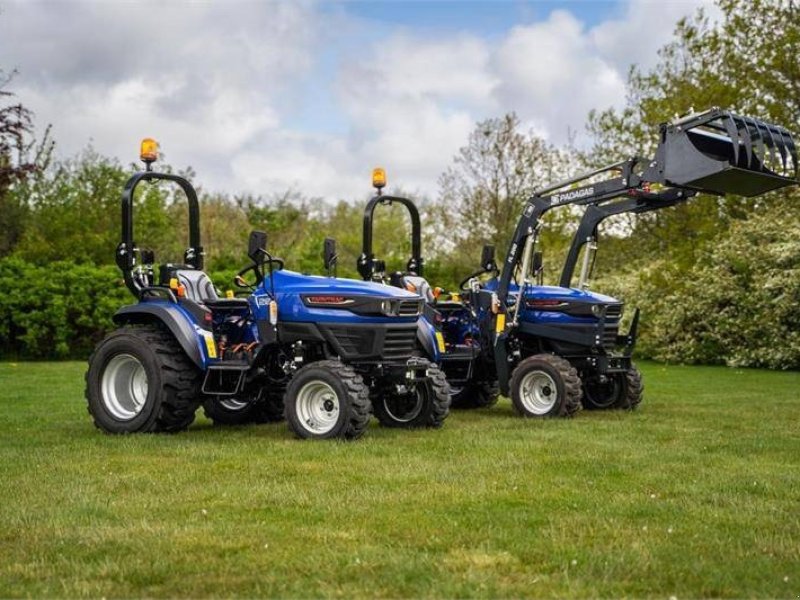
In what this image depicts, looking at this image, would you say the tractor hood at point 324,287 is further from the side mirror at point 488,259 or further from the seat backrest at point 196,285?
the side mirror at point 488,259

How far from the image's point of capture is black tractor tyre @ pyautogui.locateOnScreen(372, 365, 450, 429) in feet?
36.6

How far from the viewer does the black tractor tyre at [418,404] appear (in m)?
11.2

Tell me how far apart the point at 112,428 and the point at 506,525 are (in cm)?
563

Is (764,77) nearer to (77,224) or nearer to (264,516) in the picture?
(77,224)

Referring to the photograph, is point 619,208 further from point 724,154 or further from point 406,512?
point 406,512

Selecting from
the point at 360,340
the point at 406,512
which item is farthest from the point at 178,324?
the point at 406,512

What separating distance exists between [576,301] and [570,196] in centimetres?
124

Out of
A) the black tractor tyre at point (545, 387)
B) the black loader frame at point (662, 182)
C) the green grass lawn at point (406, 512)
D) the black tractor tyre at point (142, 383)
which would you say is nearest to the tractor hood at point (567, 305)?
the black loader frame at point (662, 182)

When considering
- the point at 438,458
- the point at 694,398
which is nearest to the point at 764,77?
the point at 694,398

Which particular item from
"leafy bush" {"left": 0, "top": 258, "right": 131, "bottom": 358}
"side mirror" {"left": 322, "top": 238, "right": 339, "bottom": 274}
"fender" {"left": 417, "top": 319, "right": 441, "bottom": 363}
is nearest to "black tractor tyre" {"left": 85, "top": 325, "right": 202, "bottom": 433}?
"side mirror" {"left": 322, "top": 238, "right": 339, "bottom": 274}

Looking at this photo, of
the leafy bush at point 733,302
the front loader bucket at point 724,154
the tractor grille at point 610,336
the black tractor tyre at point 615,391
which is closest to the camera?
the front loader bucket at point 724,154

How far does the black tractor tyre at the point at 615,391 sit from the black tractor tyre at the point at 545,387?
900 mm

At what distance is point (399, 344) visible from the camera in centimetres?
1088

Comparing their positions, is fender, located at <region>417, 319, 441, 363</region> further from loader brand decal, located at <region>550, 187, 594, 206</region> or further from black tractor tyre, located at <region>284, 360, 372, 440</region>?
black tractor tyre, located at <region>284, 360, 372, 440</region>
